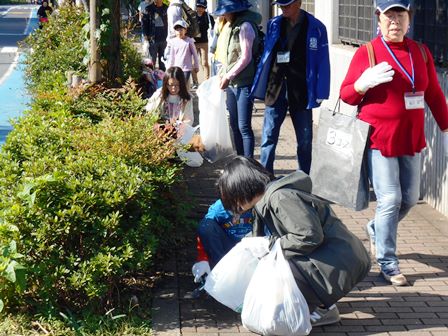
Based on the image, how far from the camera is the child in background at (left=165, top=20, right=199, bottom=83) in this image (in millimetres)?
14195

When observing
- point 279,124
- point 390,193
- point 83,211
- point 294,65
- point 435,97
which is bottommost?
point 390,193

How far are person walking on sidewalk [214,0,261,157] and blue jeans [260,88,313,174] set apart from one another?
0.58m

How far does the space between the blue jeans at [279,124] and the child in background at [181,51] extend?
244 inches

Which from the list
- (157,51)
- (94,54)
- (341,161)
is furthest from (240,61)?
(157,51)

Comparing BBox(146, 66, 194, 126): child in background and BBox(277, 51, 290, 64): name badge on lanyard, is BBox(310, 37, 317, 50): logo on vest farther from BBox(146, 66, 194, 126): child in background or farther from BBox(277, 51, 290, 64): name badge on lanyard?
BBox(146, 66, 194, 126): child in background

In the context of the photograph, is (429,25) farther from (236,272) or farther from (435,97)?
(236,272)

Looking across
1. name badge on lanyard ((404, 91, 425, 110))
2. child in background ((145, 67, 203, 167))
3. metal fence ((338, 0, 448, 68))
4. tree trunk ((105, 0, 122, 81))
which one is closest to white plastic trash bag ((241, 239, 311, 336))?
name badge on lanyard ((404, 91, 425, 110))

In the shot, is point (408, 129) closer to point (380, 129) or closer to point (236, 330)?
point (380, 129)

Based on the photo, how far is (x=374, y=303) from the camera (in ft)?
19.0

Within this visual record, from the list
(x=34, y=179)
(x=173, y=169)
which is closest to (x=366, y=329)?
(x=173, y=169)

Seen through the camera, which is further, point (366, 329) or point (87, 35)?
point (87, 35)

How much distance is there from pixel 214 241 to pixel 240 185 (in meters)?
0.77

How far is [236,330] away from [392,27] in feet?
7.19

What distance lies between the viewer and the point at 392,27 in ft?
19.5
